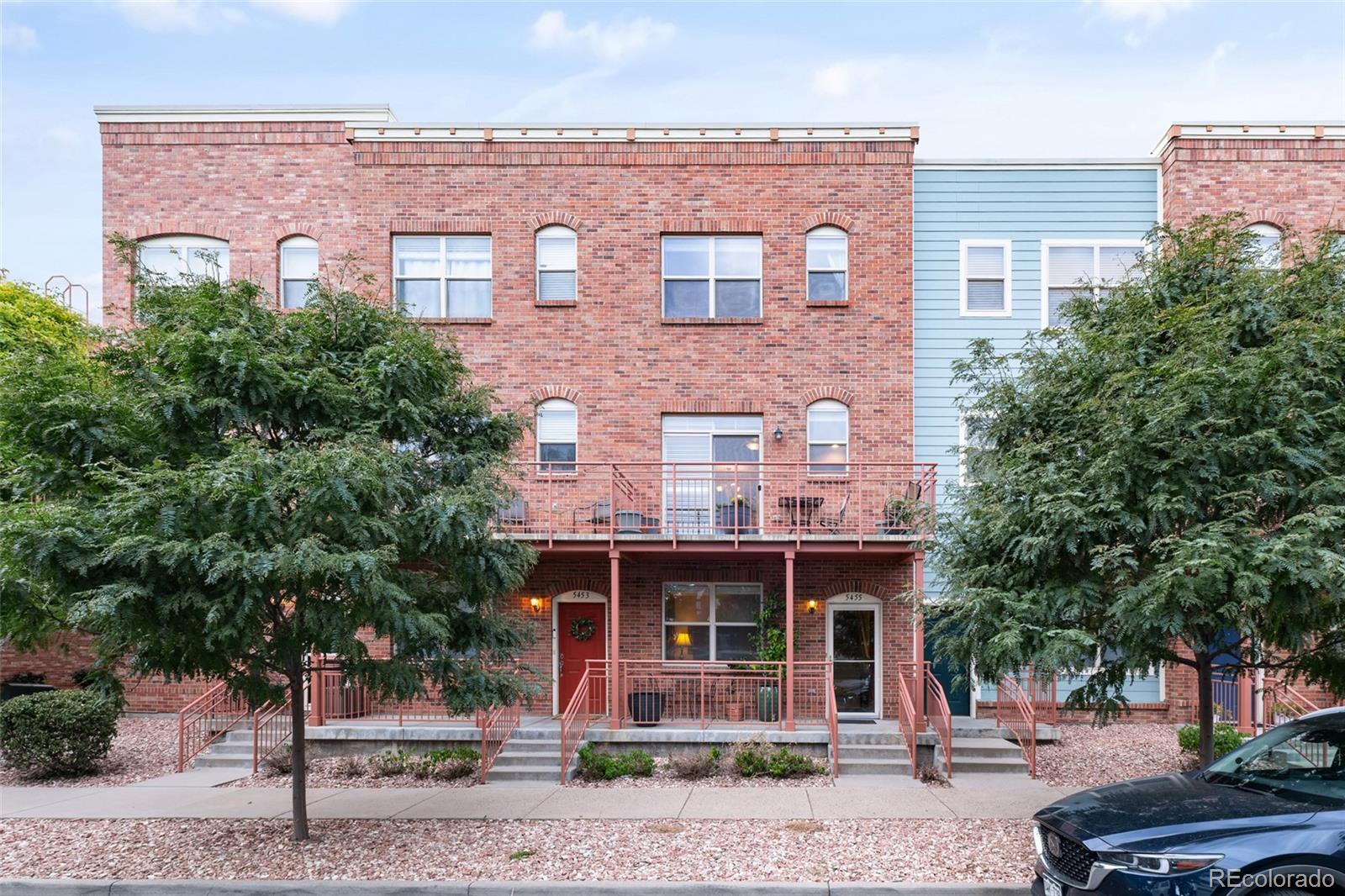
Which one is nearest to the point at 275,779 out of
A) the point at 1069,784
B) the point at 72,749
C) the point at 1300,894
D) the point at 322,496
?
the point at 72,749

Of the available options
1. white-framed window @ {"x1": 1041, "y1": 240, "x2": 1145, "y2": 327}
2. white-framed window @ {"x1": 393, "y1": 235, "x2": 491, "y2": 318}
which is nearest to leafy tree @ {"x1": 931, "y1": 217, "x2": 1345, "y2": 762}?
white-framed window @ {"x1": 1041, "y1": 240, "x2": 1145, "y2": 327}

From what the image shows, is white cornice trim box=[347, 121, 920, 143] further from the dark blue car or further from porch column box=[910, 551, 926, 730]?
the dark blue car

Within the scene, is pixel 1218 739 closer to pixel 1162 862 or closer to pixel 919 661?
pixel 919 661

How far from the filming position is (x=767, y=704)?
1395cm

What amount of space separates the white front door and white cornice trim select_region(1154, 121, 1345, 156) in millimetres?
9670

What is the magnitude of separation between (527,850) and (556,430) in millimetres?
8430

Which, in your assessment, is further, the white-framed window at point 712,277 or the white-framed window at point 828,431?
the white-framed window at point 712,277

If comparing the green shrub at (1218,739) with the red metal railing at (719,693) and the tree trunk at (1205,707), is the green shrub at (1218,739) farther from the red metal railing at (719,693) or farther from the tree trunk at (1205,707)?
the red metal railing at (719,693)

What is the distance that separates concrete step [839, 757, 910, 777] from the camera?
1209 cm

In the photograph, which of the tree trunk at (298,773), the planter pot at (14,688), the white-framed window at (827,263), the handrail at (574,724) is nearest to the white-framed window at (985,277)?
→ the white-framed window at (827,263)

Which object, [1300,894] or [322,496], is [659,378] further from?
[1300,894]

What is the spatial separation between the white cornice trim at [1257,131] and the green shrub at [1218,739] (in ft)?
31.9

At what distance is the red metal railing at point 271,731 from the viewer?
12617mm

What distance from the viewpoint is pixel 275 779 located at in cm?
1218
